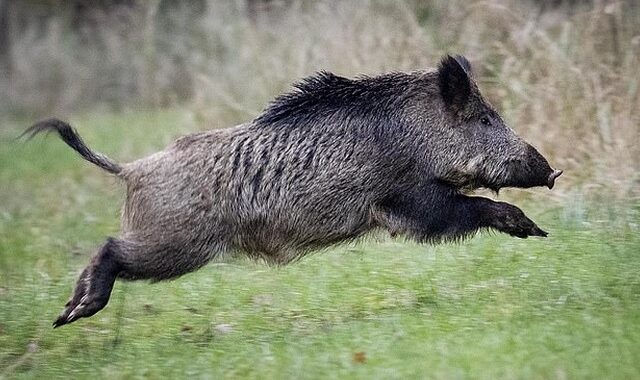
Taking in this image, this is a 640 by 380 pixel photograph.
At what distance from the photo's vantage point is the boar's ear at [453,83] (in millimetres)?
5852

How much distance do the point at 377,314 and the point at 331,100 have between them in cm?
119

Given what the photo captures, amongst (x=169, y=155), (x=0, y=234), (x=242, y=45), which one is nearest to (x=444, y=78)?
(x=169, y=155)

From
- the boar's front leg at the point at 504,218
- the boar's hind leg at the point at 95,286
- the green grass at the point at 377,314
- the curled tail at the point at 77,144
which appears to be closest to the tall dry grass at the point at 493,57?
the green grass at the point at 377,314

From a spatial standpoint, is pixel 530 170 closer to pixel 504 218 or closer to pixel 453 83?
pixel 504 218

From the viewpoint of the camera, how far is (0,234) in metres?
9.36

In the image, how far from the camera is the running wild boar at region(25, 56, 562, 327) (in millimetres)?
5555

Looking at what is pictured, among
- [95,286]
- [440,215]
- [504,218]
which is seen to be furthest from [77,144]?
[504,218]

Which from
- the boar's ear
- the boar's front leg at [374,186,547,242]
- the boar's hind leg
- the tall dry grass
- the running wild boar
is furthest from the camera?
the tall dry grass

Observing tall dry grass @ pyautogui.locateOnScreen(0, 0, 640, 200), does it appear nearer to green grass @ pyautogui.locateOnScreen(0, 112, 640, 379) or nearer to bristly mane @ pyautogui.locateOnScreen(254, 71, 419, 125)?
green grass @ pyautogui.locateOnScreen(0, 112, 640, 379)

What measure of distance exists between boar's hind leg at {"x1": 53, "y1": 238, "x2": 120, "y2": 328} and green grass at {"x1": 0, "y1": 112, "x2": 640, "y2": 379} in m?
0.22

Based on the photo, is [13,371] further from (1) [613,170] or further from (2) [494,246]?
(1) [613,170]

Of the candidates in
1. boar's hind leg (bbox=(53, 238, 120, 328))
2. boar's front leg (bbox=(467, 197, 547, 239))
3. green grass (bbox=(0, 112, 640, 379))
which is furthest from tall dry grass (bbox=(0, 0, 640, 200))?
boar's hind leg (bbox=(53, 238, 120, 328))

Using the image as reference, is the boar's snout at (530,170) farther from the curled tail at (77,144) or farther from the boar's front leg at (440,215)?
the curled tail at (77,144)

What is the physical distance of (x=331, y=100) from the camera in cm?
591
